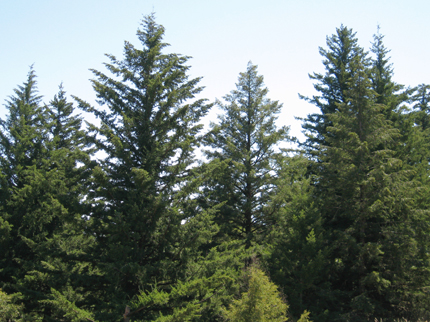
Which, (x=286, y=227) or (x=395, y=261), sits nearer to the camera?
(x=395, y=261)

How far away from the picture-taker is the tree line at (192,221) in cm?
1127

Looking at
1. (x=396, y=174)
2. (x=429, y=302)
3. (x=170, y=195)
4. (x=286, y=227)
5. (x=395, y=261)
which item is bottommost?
(x=429, y=302)

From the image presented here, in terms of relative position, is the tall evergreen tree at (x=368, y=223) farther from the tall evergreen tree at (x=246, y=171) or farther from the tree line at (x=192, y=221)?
the tall evergreen tree at (x=246, y=171)

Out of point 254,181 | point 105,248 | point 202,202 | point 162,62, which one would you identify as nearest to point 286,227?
point 254,181

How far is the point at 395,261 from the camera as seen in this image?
13414 millimetres

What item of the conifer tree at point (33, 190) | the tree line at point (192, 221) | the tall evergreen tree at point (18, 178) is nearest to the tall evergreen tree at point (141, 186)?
the tree line at point (192, 221)

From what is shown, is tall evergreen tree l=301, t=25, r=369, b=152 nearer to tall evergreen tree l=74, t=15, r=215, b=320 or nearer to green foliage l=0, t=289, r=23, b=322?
tall evergreen tree l=74, t=15, r=215, b=320

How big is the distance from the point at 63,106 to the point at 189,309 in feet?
59.6

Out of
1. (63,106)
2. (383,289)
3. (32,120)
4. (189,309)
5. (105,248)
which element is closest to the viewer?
(189,309)

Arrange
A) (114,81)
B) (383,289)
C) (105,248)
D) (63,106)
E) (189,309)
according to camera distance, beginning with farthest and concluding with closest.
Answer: (63,106)
(114,81)
(383,289)
(105,248)
(189,309)

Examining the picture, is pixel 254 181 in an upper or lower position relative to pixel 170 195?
upper

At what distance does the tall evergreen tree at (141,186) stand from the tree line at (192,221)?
62 mm

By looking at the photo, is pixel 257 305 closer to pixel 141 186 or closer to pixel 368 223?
pixel 141 186

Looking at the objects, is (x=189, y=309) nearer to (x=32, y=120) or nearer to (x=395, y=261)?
(x=395, y=261)
